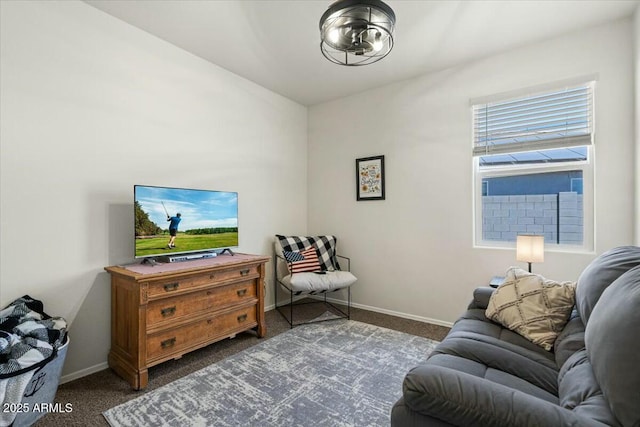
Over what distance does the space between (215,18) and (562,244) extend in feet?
11.4

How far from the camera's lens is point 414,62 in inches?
119

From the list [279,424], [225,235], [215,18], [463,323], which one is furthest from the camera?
[225,235]

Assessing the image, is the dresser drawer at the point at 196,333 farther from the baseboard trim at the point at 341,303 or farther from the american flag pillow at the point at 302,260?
the american flag pillow at the point at 302,260

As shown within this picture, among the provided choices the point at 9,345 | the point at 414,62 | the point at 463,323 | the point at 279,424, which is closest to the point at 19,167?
the point at 9,345

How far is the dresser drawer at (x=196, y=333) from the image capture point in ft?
7.06

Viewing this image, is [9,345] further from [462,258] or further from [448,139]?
[448,139]

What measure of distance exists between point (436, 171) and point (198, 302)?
2.61 metres

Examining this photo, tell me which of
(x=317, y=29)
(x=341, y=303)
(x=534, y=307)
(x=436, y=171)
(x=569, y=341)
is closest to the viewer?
(x=569, y=341)

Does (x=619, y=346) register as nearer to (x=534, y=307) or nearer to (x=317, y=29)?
(x=534, y=307)

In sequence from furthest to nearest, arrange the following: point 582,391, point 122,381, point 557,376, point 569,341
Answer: point 122,381 < point 569,341 < point 557,376 < point 582,391

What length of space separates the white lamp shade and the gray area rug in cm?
108

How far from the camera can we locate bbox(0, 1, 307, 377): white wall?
193 centimetres

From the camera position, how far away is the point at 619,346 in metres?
0.91

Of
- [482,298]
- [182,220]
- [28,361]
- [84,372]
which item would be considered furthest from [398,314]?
[28,361]
